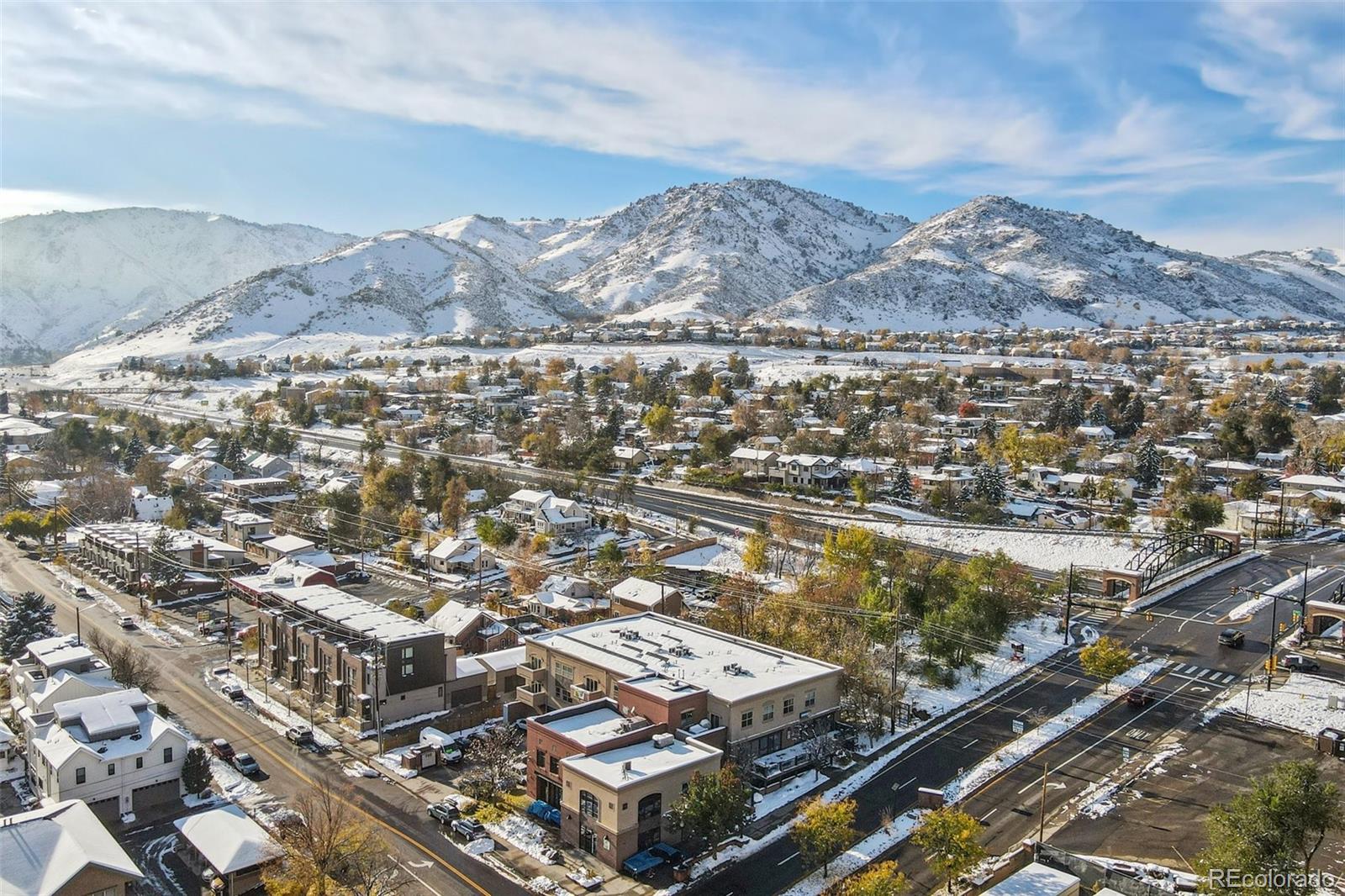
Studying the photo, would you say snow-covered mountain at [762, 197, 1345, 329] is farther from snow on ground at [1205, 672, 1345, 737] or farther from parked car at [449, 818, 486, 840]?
parked car at [449, 818, 486, 840]

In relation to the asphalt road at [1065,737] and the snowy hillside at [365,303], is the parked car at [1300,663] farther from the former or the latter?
the snowy hillside at [365,303]

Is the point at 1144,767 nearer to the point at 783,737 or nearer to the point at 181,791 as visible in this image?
the point at 783,737

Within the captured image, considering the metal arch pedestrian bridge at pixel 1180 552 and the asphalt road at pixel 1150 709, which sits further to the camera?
the metal arch pedestrian bridge at pixel 1180 552

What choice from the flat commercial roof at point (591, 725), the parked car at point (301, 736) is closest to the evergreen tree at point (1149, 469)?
the flat commercial roof at point (591, 725)

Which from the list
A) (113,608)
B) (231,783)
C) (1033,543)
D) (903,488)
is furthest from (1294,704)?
(113,608)

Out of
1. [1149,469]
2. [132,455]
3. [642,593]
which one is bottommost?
[642,593]

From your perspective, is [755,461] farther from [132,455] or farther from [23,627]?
[132,455]

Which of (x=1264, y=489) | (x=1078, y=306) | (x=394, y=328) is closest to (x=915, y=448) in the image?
(x=1264, y=489)
